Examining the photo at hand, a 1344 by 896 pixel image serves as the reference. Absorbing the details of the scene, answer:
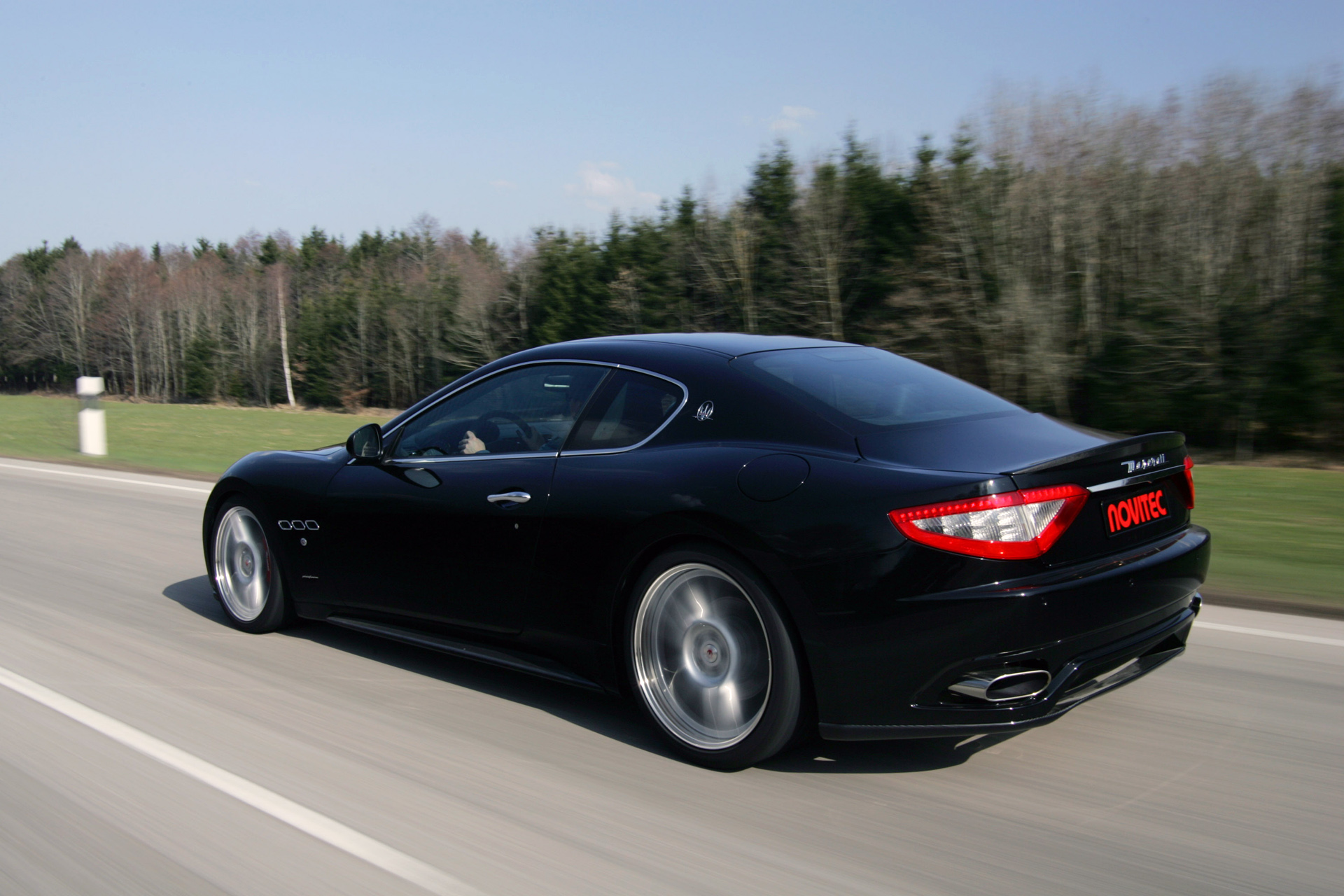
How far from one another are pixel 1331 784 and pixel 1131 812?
2.39 ft

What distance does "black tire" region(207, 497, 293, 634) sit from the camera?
5.37m

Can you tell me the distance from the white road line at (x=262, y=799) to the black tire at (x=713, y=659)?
3.48ft

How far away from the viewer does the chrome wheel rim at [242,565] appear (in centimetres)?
546

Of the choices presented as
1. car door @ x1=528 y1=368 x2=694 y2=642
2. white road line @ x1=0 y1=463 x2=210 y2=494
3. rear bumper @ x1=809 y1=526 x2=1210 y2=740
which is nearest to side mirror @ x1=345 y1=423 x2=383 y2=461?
car door @ x1=528 y1=368 x2=694 y2=642

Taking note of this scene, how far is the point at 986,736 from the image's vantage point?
3844mm

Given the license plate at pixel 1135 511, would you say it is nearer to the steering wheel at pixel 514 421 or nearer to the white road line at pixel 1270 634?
the white road line at pixel 1270 634

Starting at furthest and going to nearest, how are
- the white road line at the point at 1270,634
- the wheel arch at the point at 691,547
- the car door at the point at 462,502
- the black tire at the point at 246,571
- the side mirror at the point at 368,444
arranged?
the black tire at the point at 246,571 → the white road line at the point at 1270,634 → the side mirror at the point at 368,444 → the car door at the point at 462,502 → the wheel arch at the point at 691,547

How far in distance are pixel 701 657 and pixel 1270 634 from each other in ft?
10.4

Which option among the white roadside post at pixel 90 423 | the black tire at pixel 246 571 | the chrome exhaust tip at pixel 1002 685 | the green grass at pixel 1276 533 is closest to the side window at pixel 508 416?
the black tire at pixel 246 571

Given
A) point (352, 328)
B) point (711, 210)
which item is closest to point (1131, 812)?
point (711, 210)

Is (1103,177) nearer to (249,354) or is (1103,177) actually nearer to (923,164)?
(923,164)

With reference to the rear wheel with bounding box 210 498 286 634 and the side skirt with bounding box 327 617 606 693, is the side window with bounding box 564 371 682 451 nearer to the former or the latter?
the side skirt with bounding box 327 617 606 693

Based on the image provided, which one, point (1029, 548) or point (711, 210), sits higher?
point (711, 210)

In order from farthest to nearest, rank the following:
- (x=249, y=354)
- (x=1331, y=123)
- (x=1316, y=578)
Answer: (x=249, y=354)
(x=1331, y=123)
(x=1316, y=578)
